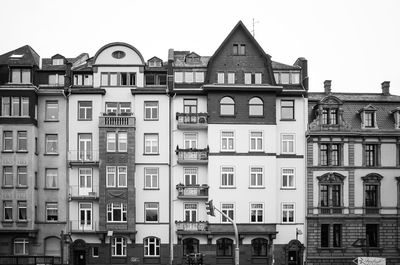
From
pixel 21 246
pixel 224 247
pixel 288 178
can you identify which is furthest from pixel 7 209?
pixel 288 178

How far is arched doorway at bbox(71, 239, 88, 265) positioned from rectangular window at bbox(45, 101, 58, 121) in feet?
36.9

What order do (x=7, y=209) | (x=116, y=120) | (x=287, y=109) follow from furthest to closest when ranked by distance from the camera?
(x=287, y=109), (x=116, y=120), (x=7, y=209)

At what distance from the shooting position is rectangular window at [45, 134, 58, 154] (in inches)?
2299

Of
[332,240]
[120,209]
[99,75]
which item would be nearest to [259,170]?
[332,240]

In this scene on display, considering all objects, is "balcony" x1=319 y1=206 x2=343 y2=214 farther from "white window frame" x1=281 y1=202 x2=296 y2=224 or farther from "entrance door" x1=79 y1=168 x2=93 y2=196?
"entrance door" x1=79 y1=168 x2=93 y2=196

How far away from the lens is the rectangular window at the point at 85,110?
5841cm

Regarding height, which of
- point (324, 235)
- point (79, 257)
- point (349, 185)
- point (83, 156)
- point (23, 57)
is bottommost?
point (79, 257)

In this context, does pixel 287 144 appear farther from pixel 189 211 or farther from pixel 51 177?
pixel 51 177

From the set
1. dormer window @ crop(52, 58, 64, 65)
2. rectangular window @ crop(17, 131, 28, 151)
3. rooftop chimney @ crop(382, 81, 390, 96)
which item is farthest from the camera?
rooftop chimney @ crop(382, 81, 390, 96)

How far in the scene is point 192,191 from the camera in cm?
5762

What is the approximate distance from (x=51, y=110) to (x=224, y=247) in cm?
1981

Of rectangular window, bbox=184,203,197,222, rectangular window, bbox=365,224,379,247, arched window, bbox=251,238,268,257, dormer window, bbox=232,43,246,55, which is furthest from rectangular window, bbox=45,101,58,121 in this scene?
rectangular window, bbox=365,224,379,247

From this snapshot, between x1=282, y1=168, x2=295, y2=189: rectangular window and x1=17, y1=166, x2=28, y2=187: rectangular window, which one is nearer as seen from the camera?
x1=17, y1=166, x2=28, y2=187: rectangular window

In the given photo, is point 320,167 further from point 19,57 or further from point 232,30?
point 19,57
